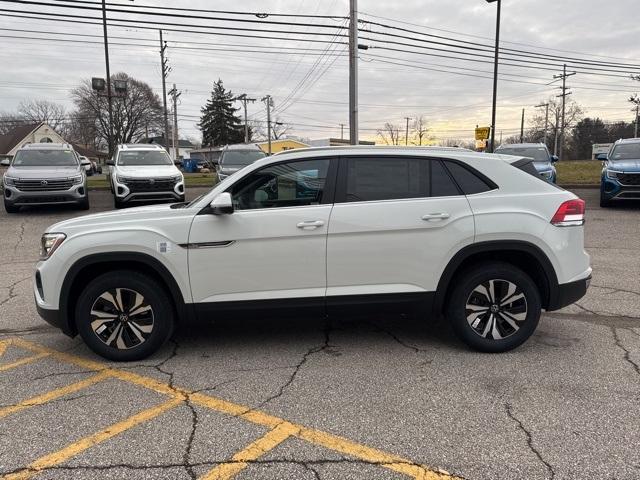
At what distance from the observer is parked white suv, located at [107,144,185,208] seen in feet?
45.2

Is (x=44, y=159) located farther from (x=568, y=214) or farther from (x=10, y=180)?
(x=568, y=214)

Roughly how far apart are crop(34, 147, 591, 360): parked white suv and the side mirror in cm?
1

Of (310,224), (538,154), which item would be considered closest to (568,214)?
(310,224)

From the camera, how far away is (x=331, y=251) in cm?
408

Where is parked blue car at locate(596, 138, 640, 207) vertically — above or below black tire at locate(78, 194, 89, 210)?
above

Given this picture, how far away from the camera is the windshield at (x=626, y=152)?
44.4ft

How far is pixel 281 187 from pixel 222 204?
53 centimetres

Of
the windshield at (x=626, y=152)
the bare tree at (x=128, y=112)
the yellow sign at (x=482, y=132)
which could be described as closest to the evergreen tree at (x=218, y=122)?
the bare tree at (x=128, y=112)

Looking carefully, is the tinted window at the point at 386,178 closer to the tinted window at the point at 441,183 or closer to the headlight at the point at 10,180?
the tinted window at the point at 441,183

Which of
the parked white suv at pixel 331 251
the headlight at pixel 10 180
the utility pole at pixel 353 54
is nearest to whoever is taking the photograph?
the parked white suv at pixel 331 251

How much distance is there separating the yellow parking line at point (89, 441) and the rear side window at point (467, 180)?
2.75m

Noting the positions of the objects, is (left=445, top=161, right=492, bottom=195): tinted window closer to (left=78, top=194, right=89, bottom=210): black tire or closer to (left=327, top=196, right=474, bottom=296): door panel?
(left=327, top=196, right=474, bottom=296): door panel

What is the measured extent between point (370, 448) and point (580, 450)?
1.19 m

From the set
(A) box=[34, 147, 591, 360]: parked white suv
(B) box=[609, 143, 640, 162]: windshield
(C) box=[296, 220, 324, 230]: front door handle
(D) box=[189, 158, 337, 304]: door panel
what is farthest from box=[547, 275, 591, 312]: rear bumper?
(B) box=[609, 143, 640, 162]: windshield
